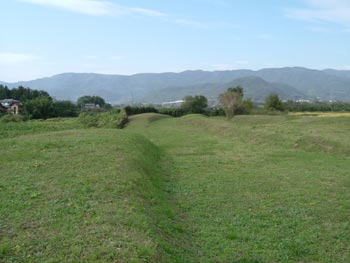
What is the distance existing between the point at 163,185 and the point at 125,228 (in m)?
5.83

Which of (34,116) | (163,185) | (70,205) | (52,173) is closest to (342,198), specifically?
(163,185)

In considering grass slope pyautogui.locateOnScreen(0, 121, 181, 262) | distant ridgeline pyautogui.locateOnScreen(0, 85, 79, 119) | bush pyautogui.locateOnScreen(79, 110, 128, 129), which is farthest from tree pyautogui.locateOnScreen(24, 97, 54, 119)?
grass slope pyautogui.locateOnScreen(0, 121, 181, 262)

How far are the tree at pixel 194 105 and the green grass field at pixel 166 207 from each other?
65159mm

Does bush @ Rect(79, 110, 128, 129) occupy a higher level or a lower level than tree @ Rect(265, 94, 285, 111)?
lower

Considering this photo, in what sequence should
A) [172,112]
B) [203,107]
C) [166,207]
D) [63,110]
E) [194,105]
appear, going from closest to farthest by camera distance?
[166,207]
[172,112]
[63,110]
[194,105]
[203,107]

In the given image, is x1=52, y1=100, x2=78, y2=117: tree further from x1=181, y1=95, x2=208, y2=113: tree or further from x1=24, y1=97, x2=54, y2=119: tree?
x1=181, y1=95, x2=208, y2=113: tree

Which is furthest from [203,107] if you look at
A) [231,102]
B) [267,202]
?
[267,202]

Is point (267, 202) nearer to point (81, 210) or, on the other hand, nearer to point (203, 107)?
point (81, 210)

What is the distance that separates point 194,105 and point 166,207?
7438 cm

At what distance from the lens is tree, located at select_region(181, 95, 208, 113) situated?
3275 inches

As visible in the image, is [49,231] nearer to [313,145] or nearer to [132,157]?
[132,157]

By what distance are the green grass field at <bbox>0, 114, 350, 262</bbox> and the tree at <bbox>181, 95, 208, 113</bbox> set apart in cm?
6516

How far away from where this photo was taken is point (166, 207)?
9984 millimetres

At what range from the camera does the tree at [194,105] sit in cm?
8319
